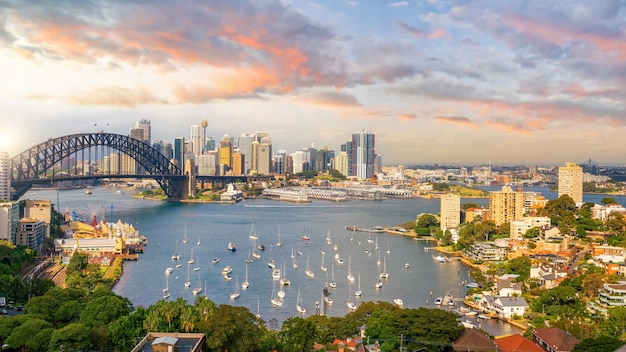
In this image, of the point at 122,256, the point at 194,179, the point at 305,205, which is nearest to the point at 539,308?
the point at 122,256

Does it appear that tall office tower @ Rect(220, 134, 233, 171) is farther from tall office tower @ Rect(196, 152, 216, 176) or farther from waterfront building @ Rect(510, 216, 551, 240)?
waterfront building @ Rect(510, 216, 551, 240)

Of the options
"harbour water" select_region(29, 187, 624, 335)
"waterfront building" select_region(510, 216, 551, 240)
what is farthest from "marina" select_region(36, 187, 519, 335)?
"waterfront building" select_region(510, 216, 551, 240)

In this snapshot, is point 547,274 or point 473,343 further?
point 547,274

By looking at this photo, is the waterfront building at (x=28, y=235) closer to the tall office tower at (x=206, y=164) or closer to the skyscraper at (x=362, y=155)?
the tall office tower at (x=206, y=164)

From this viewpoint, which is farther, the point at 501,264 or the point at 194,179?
the point at 194,179

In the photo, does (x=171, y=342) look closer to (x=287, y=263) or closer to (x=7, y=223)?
(x=287, y=263)

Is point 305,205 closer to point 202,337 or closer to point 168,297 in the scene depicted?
point 168,297

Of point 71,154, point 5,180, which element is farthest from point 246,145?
point 5,180
